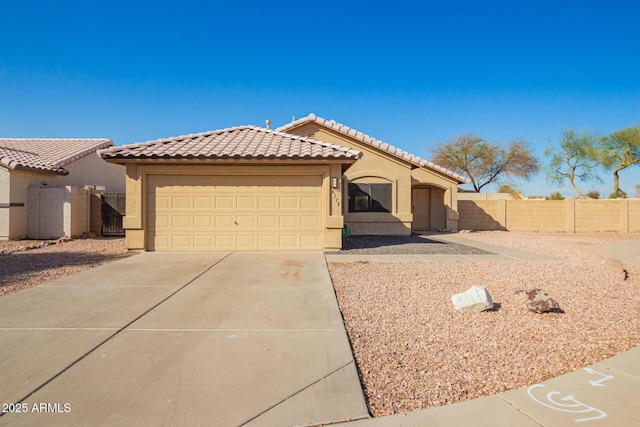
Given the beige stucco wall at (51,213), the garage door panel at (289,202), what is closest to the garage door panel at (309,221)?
the garage door panel at (289,202)

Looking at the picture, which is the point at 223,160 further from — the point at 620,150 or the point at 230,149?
the point at 620,150

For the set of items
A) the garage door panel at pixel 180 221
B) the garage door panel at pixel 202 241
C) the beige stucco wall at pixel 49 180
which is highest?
the beige stucco wall at pixel 49 180

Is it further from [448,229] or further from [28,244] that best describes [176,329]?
[448,229]

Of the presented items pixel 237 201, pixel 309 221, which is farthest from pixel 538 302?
pixel 237 201

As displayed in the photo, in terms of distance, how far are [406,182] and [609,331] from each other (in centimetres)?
1330

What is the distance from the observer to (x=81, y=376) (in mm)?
3428

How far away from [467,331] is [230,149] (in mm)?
9019

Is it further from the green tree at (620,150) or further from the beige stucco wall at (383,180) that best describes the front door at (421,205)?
the green tree at (620,150)

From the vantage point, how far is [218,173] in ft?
37.6

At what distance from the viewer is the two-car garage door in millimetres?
11445

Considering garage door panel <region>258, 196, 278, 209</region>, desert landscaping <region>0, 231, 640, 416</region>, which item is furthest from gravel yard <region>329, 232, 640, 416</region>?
garage door panel <region>258, 196, 278, 209</region>

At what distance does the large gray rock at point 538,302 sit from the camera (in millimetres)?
5246

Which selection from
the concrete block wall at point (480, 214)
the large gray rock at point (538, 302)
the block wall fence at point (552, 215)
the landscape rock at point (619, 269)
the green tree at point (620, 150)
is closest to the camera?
the large gray rock at point (538, 302)

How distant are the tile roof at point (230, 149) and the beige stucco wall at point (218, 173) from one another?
432mm
